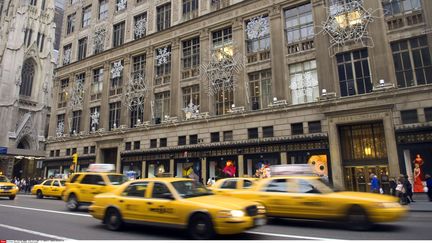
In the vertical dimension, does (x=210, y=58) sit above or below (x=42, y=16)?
below

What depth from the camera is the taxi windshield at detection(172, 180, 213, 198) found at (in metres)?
8.03

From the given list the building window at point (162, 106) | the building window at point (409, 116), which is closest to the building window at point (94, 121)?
the building window at point (162, 106)

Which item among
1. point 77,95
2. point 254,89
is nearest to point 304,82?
point 254,89

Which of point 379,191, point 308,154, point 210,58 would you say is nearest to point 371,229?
point 379,191

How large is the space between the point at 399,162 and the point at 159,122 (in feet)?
70.0

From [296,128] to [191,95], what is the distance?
36.4 feet

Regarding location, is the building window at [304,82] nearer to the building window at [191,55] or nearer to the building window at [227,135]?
the building window at [227,135]

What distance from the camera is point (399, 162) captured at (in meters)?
18.9

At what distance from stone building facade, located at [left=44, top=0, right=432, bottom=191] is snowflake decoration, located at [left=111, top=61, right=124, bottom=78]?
16cm

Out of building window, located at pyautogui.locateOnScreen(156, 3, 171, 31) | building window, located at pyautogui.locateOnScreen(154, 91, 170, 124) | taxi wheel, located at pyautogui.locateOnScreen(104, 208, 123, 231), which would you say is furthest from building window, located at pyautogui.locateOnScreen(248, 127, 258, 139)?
taxi wheel, located at pyautogui.locateOnScreen(104, 208, 123, 231)

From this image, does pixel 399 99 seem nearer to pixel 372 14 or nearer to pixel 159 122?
pixel 372 14

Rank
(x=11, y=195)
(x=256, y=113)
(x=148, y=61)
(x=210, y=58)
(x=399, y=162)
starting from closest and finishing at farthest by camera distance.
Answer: (x=399, y=162) → (x=11, y=195) → (x=256, y=113) → (x=210, y=58) → (x=148, y=61)

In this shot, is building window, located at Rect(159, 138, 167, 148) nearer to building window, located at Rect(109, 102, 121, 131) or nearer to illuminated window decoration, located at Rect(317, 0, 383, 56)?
building window, located at Rect(109, 102, 121, 131)

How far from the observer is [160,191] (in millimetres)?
8227
